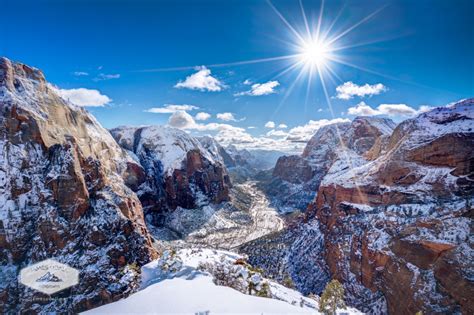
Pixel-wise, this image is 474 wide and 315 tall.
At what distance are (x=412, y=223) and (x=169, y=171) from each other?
5198 inches

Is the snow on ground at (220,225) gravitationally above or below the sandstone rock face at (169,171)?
below

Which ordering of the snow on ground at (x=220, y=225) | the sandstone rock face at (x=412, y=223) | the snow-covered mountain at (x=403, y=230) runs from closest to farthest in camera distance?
the sandstone rock face at (x=412, y=223)
the snow-covered mountain at (x=403, y=230)
the snow on ground at (x=220, y=225)

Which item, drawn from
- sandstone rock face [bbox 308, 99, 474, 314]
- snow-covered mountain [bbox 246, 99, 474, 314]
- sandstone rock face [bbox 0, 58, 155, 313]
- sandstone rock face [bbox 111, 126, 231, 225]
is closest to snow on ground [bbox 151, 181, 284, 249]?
sandstone rock face [bbox 111, 126, 231, 225]

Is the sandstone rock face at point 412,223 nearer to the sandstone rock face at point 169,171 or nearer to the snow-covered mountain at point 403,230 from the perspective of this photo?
the snow-covered mountain at point 403,230

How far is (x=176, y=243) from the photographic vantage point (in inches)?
4518

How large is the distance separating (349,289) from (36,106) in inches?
3909

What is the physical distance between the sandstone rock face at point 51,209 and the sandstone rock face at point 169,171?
66.6 meters

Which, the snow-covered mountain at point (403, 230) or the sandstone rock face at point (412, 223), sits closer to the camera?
the sandstone rock face at point (412, 223)

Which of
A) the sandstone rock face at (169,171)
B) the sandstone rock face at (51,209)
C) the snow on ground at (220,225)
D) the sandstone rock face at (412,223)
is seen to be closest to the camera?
the sandstone rock face at (412,223)

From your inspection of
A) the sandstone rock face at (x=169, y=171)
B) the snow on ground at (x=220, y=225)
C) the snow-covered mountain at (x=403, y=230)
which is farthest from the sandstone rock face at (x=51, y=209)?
the sandstone rock face at (x=169, y=171)

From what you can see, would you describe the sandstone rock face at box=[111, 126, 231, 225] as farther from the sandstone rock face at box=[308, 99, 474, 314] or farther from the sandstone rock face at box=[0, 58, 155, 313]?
the sandstone rock face at box=[308, 99, 474, 314]

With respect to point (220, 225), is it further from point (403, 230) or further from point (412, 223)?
point (412, 223)

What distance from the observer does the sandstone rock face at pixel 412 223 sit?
158 feet

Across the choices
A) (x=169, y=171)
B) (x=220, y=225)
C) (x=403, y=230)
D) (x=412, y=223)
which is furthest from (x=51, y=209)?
(x=169, y=171)
